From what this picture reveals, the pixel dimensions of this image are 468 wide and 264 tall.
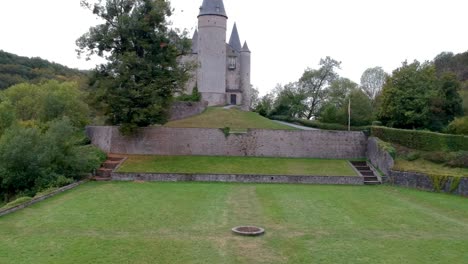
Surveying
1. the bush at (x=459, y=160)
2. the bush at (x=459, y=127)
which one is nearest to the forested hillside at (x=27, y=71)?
the bush at (x=459, y=127)

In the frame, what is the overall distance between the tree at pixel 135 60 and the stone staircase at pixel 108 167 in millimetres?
2005

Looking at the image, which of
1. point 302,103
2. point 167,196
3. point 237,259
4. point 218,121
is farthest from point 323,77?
point 237,259

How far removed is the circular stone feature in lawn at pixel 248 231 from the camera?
13.6 metres

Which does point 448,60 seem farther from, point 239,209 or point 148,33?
point 239,209

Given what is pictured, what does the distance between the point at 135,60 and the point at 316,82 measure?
3420cm

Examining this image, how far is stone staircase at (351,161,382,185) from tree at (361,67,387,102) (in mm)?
46204

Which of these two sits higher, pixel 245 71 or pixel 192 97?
pixel 245 71

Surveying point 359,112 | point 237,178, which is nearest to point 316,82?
point 359,112

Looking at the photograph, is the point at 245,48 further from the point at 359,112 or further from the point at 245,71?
the point at 359,112

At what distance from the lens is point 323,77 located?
59281mm

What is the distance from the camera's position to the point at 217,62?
48719 millimetres

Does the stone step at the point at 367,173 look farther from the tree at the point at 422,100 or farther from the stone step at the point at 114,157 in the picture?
the stone step at the point at 114,157

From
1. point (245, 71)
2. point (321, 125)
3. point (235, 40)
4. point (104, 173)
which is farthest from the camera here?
point (235, 40)

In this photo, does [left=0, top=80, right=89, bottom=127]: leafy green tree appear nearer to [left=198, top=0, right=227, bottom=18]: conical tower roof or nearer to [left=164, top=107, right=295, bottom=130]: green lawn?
[left=164, top=107, right=295, bottom=130]: green lawn
